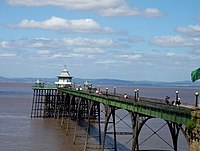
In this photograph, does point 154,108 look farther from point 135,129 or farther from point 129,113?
point 129,113

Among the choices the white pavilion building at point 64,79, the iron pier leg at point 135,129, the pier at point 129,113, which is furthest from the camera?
the white pavilion building at point 64,79

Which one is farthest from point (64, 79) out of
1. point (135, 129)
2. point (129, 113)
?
point (135, 129)

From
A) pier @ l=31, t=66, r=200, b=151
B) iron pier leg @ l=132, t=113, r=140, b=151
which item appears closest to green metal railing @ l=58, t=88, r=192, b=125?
pier @ l=31, t=66, r=200, b=151

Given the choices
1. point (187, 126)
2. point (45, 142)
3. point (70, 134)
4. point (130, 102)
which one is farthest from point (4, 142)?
point (187, 126)

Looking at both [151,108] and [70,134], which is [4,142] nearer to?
[70,134]

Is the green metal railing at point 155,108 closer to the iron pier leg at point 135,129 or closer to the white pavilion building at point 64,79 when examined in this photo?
the iron pier leg at point 135,129

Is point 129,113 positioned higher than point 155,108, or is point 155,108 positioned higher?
point 155,108

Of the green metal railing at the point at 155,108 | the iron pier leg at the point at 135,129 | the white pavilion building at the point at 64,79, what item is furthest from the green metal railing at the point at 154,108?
the white pavilion building at the point at 64,79

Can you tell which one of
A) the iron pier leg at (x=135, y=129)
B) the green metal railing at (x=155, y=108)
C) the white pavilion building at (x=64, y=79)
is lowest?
the iron pier leg at (x=135, y=129)

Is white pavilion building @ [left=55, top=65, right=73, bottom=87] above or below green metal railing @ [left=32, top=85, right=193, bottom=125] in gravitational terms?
above

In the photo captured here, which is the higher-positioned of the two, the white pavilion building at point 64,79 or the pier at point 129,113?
the white pavilion building at point 64,79

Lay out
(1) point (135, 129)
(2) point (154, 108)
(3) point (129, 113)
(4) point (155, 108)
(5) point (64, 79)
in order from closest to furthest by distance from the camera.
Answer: (4) point (155, 108), (2) point (154, 108), (1) point (135, 129), (3) point (129, 113), (5) point (64, 79)

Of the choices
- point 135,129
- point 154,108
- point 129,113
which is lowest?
point 135,129

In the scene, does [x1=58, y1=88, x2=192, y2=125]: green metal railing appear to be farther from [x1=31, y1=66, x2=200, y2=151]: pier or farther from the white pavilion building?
the white pavilion building
